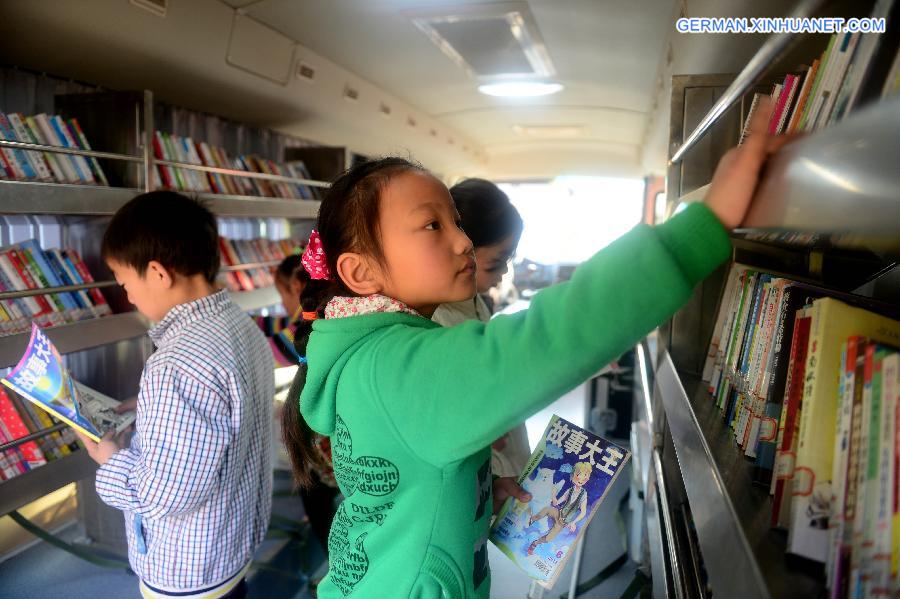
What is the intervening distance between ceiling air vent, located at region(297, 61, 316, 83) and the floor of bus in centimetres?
264

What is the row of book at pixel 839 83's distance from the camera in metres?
0.66

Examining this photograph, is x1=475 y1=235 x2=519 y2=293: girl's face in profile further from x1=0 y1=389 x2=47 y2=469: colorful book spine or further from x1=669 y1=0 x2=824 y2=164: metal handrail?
x1=0 y1=389 x2=47 y2=469: colorful book spine

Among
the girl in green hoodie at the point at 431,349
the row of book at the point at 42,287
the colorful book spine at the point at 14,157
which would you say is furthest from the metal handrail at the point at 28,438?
the girl in green hoodie at the point at 431,349

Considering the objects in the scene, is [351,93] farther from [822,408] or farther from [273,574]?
[822,408]

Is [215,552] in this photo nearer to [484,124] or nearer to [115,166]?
[115,166]

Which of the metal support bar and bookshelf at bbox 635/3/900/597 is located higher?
bookshelf at bbox 635/3/900/597

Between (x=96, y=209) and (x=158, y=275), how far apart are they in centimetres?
104

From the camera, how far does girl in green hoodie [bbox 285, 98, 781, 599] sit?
0.68 meters

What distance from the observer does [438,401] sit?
804mm

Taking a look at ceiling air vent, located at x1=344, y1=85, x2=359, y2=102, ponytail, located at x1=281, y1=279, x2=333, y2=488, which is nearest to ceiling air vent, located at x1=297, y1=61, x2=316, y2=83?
ceiling air vent, located at x1=344, y1=85, x2=359, y2=102

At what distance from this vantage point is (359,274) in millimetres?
1034

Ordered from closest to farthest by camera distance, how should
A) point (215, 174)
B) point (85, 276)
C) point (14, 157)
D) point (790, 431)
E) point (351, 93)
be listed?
point (790, 431) → point (14, 157) → point (85, 276) → point (215, 174) → point (351, 93)

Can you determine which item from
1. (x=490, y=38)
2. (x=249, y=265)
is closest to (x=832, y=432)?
(x=490, y=38)

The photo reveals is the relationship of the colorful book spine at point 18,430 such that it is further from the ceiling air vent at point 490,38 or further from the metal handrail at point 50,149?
the ceiling air vent at point 490,38
